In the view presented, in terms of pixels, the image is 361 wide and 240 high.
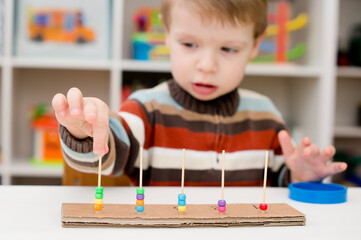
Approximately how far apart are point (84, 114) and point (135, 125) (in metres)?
0.39

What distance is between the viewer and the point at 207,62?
3.01ft

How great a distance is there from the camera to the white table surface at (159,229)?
454mm

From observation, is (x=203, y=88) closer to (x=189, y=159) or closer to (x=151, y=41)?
(x=189, y=159)

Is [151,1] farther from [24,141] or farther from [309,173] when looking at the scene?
[309,173]

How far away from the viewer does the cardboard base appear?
477mm

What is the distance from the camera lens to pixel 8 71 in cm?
194

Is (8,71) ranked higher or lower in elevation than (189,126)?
higher

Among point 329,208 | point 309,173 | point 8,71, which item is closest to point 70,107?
point 329,208

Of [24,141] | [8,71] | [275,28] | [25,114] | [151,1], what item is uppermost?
[151,1]

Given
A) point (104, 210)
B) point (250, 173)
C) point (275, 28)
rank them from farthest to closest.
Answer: point (275, 28), point (250, 173), point (104, 210)

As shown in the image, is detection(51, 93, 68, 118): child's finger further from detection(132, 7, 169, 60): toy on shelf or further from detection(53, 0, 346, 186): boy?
detection(132, 7, 169, 60): toy on shelf


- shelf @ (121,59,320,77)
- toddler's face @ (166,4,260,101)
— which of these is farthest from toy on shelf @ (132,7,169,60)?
toddler's face @ (166,4,260,101)

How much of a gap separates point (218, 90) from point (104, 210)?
54cm

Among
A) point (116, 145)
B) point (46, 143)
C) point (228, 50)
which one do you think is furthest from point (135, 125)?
point (46, 143)
